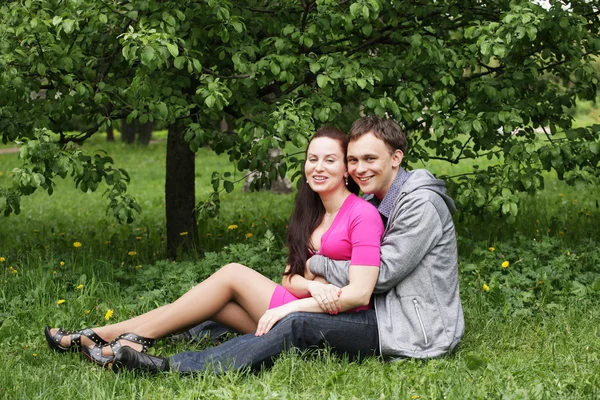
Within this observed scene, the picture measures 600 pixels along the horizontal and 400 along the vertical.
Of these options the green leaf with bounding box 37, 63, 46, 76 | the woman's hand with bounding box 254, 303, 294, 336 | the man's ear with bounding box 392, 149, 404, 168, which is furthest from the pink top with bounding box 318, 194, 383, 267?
the green leaf with bounding box 37, 63, 46, 76

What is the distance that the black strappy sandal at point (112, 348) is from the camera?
13.6ft

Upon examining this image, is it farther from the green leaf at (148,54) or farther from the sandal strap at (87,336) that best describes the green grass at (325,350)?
the green leaf at (148,54)

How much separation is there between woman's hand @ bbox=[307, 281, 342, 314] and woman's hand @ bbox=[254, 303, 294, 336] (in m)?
0.15

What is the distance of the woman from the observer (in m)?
3.98

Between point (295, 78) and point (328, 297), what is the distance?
219 centimetres

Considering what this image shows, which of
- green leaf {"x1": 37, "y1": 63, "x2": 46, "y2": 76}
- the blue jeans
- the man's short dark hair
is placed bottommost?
Result: the blue jeans

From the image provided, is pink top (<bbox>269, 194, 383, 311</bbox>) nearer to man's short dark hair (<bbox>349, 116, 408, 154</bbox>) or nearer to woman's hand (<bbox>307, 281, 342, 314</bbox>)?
woman's hand (<bbox>307, 281, 342, 314</bbox>)

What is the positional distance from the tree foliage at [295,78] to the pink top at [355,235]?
99 cm

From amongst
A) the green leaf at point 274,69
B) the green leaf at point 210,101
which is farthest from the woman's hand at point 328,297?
the green leaf at point 274,69

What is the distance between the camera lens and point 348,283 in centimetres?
407

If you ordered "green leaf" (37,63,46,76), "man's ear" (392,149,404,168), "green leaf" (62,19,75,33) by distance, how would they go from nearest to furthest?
1. "man's ear" (392,149,404,168)
2. "green leaf" (62,19,75,33)
3. "green leaf" (37,63,46,76)

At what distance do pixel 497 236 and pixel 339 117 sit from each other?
1851mm

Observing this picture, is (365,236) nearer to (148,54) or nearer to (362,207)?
(362,207)

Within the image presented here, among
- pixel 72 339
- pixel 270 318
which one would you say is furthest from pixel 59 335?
pixel 270 318
